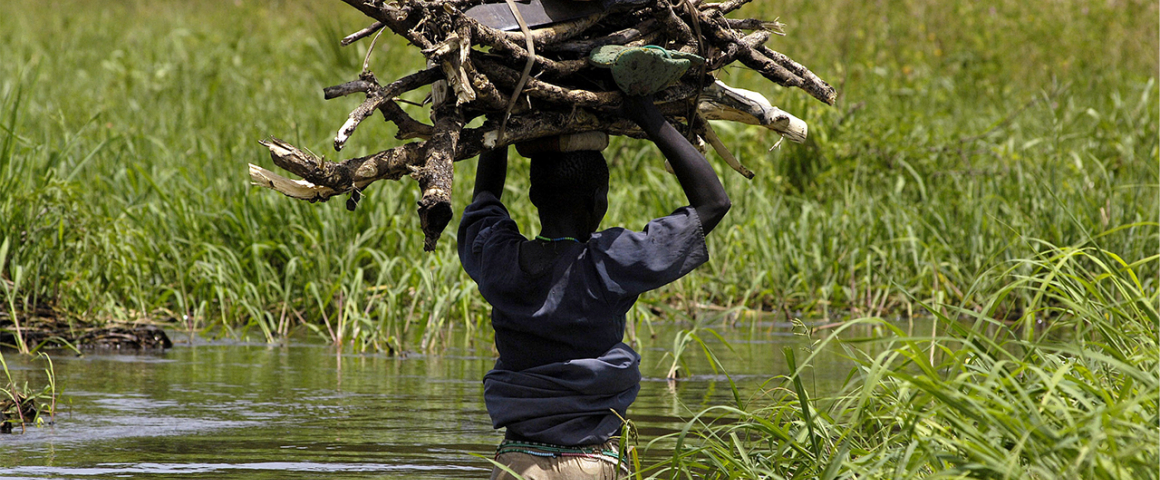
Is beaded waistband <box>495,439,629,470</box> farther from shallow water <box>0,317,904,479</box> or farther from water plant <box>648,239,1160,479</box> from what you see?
shallow water <box>0,317,904,479</box>

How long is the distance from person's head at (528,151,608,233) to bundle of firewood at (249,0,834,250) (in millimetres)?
74

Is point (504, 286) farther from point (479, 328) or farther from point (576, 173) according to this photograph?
point (479, 328)

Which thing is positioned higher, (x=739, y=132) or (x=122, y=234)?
(x=739, y=132)

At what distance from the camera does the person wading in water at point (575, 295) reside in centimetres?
308

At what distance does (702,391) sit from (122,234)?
126 inches

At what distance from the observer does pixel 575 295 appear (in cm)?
310

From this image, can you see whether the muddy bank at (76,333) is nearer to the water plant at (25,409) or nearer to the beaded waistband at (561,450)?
the water plant at (25,409)

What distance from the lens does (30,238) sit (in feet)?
19.7

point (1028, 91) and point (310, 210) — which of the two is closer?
point (310, 210)

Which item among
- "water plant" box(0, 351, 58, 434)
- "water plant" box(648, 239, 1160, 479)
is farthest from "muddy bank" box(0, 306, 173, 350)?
"water plant" box(648, 239, 1160, 479)

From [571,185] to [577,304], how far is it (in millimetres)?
298

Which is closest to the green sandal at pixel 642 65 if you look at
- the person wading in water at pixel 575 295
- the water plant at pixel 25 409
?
the person wading in water at pixel 575 295

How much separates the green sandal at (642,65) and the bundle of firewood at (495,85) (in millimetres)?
70

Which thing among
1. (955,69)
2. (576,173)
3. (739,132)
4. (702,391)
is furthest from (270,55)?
(576,173)
